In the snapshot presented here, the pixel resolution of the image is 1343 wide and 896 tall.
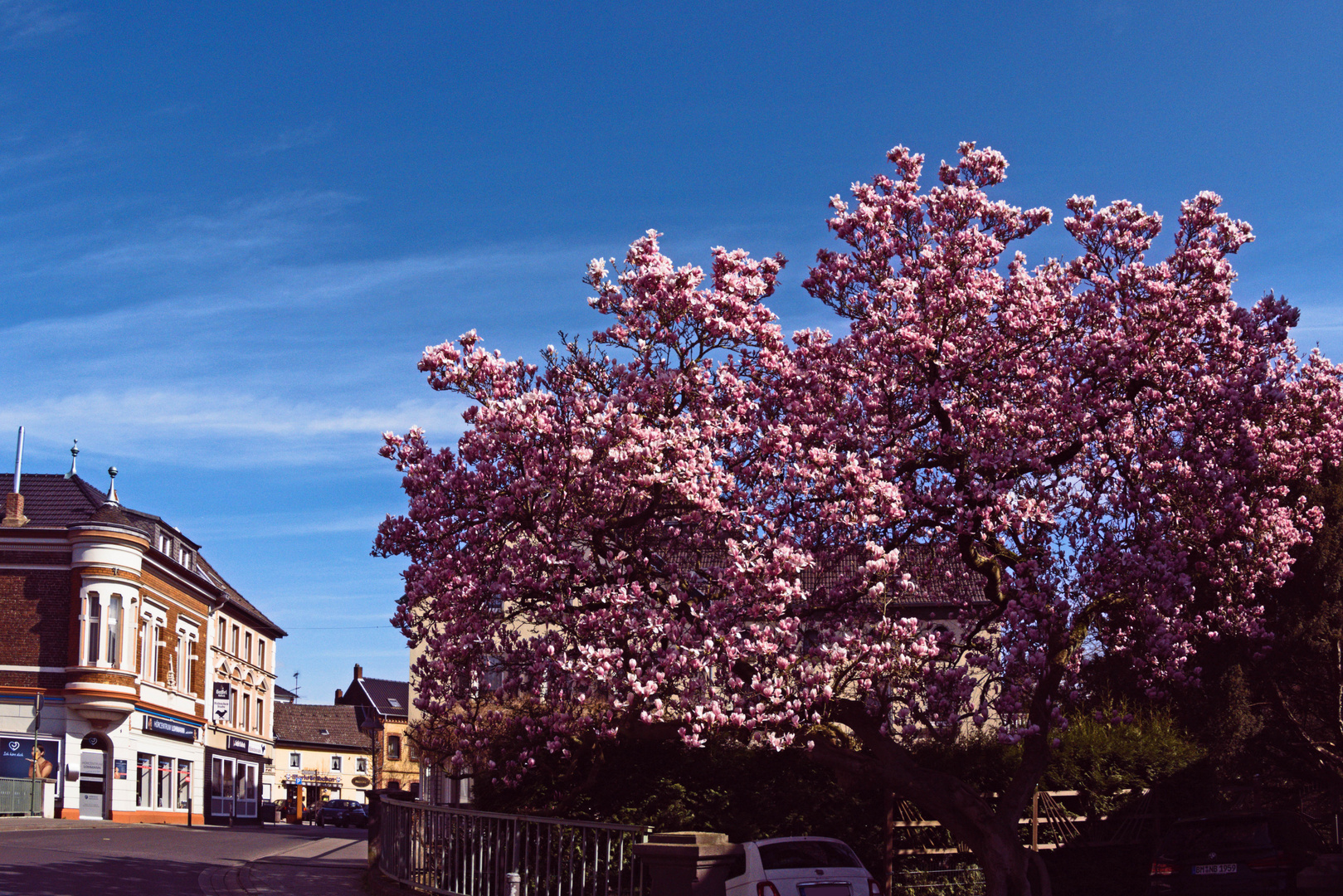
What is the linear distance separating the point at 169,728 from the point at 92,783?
219 inches

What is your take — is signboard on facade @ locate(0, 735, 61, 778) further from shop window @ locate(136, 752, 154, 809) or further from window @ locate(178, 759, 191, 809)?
window @ locate(178, 759, 191, 809)

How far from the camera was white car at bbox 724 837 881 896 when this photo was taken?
39.4 ft

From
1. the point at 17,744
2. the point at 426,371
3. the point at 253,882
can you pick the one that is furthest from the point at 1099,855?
the point at 17,744

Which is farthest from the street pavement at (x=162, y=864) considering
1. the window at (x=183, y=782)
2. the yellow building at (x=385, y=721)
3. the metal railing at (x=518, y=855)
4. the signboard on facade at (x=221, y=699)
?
the yellow building at (x=385, y=721)

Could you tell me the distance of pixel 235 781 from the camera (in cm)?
5875

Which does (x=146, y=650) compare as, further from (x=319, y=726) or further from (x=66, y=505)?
(x=319, y=726)

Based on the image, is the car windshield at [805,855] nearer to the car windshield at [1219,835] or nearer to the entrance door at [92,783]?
the car windshield at [1219,835]

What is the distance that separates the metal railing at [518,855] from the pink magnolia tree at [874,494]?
3.45ft

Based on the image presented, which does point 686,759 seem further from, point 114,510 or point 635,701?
point 114,510

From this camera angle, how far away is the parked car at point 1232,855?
1455 cm

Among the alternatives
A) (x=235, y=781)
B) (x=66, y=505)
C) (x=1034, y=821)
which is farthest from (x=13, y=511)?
(x=1034, y=821)

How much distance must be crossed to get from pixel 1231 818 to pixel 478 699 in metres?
9.62

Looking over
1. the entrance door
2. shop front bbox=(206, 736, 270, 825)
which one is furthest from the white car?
shop front bbox=(206, 736, 270, 825)

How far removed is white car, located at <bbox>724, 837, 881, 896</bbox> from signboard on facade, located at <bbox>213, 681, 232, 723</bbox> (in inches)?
1953
